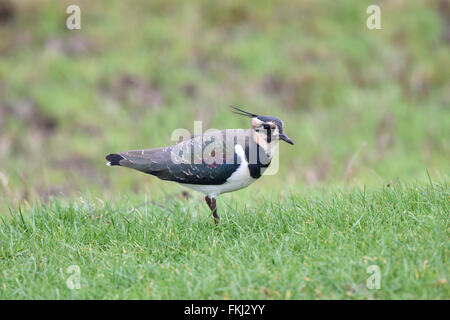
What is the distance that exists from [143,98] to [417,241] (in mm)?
8902

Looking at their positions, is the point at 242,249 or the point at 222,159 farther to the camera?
the point at 222,159

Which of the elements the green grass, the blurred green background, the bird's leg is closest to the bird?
the bird's leg

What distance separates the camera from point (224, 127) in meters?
11.9

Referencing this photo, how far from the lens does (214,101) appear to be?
12.7m

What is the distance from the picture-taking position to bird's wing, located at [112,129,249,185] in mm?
5684

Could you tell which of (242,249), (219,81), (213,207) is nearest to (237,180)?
(213,207)

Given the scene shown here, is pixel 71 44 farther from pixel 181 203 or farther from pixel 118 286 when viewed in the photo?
pixel 118 286

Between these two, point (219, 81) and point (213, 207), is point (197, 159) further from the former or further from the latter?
point (219, 81)

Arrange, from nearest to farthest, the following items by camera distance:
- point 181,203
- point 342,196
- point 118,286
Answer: point 118,286 → point 342,196 → point 181,203

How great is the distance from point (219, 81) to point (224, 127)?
1874mm

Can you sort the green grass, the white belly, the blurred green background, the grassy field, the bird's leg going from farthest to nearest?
the blurred green background, the bird's leg, the white belly, the grassy field, the green grass

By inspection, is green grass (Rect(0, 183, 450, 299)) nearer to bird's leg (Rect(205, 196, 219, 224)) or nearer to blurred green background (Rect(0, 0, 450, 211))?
bird's leg (Rect(205, 196, 219, 224))

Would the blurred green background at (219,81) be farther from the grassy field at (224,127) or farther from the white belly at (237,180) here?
the white belly at (237,180)
